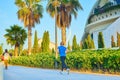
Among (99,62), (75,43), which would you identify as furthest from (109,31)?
(99,62)

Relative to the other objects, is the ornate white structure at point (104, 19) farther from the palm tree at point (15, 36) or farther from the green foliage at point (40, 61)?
the green foliage at point (40, 61)

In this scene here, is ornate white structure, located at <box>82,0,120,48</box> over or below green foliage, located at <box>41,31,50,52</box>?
over

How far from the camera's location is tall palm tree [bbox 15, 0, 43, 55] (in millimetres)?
52062

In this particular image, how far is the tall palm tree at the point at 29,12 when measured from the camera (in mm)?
52062

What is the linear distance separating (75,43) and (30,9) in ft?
41.1

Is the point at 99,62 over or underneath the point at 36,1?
underneath

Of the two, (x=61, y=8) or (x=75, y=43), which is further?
(x=75, y=43)

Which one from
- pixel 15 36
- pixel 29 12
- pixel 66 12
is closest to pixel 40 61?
pixel 66 12

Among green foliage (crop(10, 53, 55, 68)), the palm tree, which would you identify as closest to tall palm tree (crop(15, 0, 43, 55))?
green foliage (crop(10, 53, 55, 68))

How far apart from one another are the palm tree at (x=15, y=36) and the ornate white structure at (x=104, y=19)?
1351 cm

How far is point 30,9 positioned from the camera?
174 feet

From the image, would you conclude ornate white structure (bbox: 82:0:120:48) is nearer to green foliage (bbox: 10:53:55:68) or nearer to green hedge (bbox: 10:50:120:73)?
green foliage (bbox: 10:53:55:68)

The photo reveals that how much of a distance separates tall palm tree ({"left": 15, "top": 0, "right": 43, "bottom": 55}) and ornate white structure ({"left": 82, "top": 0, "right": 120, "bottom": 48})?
13.3 m

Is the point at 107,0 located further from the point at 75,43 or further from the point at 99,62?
the point at 99,62
